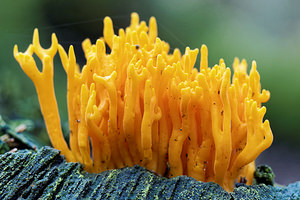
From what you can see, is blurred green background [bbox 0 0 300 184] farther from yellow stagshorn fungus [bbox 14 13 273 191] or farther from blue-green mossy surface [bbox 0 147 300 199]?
blue-green mossy surface [bbox 0 147 300 199]

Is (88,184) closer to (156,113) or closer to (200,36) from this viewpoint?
(156,113)

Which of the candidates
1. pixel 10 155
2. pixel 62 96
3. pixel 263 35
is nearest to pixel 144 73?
pixel 10 155

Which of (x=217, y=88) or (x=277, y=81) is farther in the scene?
(x=277, y=81)

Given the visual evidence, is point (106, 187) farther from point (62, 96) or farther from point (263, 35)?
point (263, 35)

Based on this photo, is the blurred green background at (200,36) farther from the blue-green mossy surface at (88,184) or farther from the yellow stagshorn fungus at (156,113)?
the blue-green mossy surface at (88,184)

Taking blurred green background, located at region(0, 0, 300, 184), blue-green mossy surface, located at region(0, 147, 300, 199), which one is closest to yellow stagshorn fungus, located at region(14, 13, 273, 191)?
blue-green mossy surface, located at region(0, 147, 300, 199)

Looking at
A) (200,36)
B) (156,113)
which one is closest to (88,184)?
(156,113)

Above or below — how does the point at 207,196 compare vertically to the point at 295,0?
below
